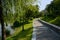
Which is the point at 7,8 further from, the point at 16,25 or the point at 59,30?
the point at 16,25

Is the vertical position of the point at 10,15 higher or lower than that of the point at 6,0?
lower

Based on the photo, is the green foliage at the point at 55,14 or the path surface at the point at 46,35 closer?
the path surface at the point at 46,35

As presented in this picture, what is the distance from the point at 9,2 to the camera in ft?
30.4

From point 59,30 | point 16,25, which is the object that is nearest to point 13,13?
point 59,30

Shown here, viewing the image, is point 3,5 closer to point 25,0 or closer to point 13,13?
point 13,13

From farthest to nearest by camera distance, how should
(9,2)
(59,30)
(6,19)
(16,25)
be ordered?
1. (16,25)
2. (59,30)
3. (6,19)
4. (9,2)

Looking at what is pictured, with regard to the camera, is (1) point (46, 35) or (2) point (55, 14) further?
(2) point (55, 14)

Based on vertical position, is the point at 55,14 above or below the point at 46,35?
below

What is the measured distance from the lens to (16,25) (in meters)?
37.3

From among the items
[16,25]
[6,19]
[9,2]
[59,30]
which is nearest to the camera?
[9,2]

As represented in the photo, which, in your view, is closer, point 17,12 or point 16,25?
point 17,12

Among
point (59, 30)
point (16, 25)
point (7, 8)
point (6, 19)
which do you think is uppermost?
point (7, 8)

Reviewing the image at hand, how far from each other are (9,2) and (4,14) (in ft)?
2.71

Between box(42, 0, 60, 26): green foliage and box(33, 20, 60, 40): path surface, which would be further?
box(42, 0, 60, 26): green foliage
